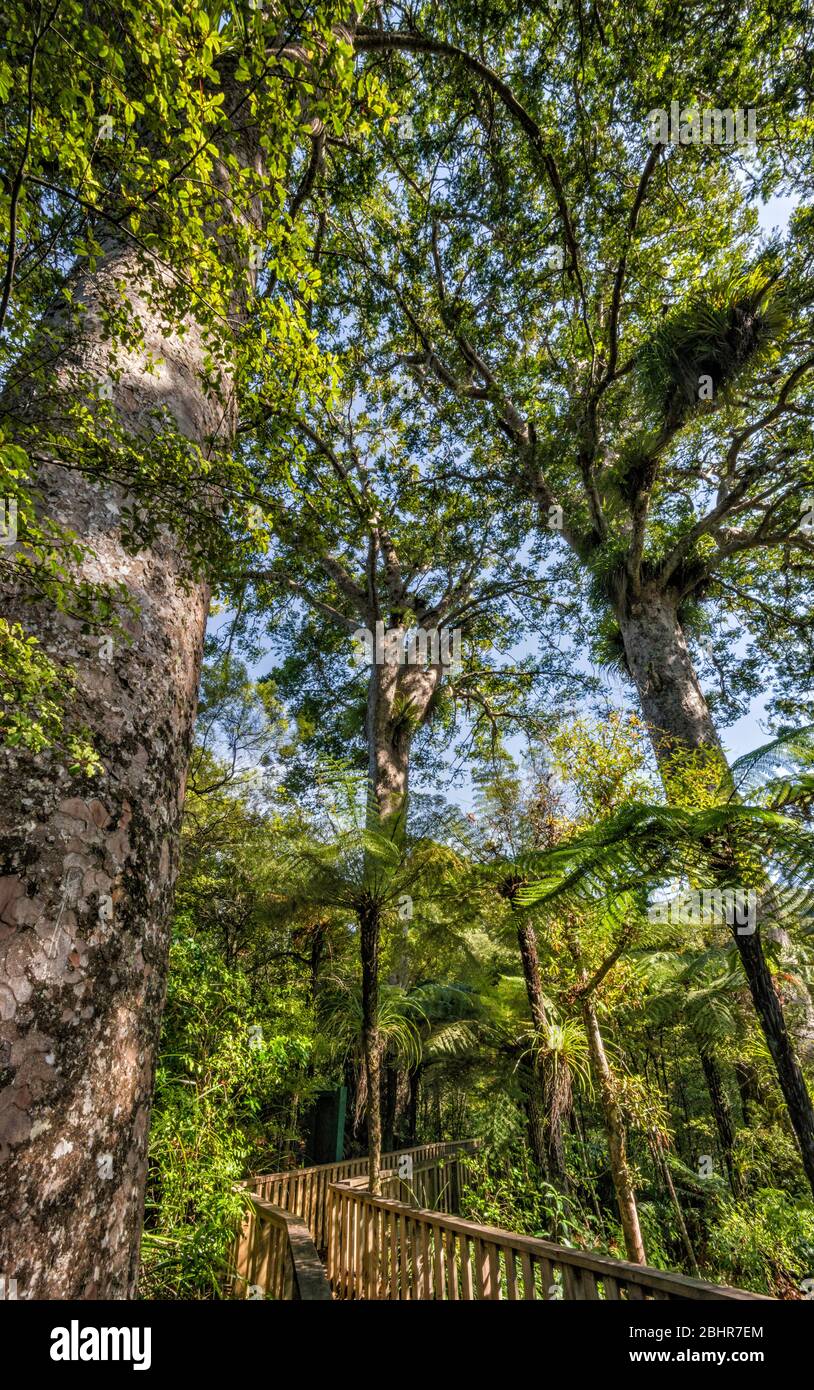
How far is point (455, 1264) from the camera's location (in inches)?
127

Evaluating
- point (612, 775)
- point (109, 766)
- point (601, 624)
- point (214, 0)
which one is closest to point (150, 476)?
point (109, 766)

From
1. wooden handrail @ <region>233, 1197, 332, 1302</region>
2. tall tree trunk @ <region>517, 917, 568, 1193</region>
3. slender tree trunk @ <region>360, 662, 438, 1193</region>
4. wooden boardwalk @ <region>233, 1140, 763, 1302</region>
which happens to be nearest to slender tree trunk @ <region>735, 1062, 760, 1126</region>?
tall tree trunk @ <region>517, 917, 568, 1193</region>

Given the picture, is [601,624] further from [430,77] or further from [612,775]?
[430,77]

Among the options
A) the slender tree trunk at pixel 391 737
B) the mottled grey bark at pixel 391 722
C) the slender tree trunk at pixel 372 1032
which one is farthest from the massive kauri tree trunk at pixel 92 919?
the mottled grey bark at pixel 391 722

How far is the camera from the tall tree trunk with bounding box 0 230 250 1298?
101cm

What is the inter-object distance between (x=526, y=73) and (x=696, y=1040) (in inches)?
538

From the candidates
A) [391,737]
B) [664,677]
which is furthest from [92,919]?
[391,737]

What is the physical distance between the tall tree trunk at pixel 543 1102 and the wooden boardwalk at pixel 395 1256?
3.16 feet

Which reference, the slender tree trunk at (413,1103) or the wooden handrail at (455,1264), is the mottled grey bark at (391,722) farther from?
the wooden handrail at (455,1264)

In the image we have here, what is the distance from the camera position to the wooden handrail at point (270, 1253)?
11.1ft

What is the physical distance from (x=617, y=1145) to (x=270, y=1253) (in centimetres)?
280

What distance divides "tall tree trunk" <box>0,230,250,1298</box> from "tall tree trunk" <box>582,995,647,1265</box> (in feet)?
14.9

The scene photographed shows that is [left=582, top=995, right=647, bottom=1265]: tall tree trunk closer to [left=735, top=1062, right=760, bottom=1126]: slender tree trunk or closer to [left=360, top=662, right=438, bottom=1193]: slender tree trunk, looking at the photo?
[left=360, top=662, right=438, bottom=1193]: slender tree trunk

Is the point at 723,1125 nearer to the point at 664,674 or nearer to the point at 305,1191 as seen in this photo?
the point at 305,1191
